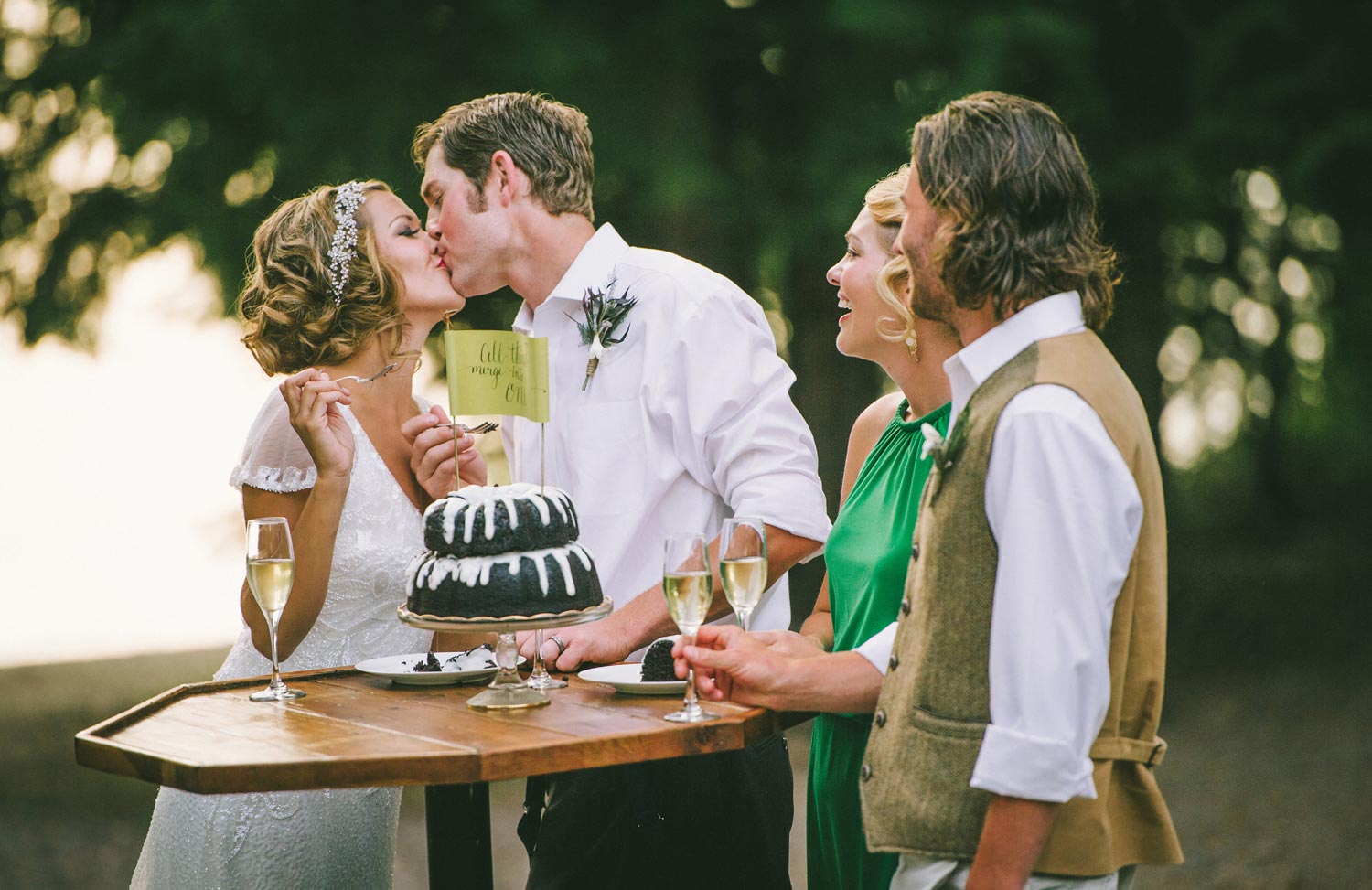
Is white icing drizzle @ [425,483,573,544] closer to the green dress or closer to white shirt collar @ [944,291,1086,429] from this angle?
the green dress

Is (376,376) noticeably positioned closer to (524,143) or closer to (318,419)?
(318,419)

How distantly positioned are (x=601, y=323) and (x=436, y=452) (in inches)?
22.0

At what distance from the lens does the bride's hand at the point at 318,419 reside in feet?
11.5

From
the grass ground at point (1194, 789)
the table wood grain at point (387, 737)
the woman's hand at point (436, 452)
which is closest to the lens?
the table wood grain at point (387, 737)

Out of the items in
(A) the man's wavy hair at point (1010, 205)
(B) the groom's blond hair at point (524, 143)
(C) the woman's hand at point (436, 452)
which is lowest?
(C) the woman's hand at point (436, 452)

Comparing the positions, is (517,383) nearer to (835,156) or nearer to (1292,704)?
(835,156)

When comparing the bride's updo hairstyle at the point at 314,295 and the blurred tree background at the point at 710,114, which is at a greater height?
the blurred tree background at the point at 710,114

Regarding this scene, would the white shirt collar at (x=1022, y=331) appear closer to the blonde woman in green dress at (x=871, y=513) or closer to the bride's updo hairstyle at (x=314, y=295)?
the blonde woman in green dress at (x=871, y=513)

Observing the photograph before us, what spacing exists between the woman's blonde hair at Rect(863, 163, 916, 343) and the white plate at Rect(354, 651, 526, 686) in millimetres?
1156

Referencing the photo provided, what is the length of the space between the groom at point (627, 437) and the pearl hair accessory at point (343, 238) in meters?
0.28

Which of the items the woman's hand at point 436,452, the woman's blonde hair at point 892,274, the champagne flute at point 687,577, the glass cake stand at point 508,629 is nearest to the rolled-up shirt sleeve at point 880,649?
the champagne flute at point 687,577

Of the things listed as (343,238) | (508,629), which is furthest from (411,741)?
(343,238)

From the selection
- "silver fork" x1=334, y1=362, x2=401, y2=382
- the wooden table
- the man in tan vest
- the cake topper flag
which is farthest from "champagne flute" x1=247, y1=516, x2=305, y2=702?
the man in tan vest

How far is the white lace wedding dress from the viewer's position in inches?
134
